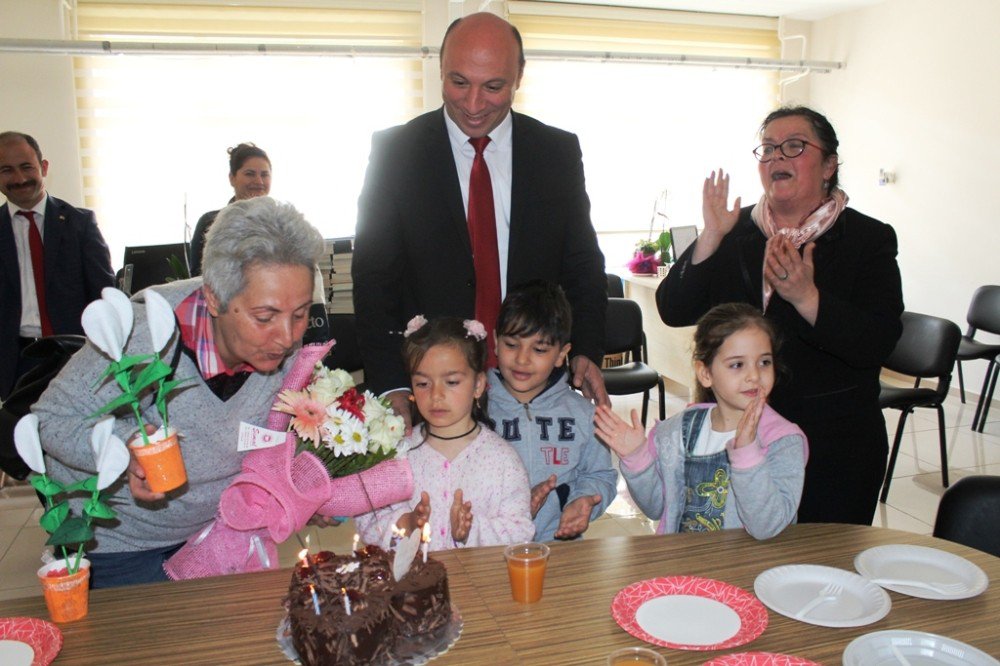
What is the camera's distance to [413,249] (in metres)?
2.41

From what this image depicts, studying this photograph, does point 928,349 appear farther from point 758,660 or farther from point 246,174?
point 246,174

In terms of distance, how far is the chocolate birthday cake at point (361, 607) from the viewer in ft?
4.09

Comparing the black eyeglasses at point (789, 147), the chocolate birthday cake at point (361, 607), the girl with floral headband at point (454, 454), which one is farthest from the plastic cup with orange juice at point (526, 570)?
the black eyeglasses at point (789, 147)

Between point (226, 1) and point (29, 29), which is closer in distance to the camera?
point (29, 29)

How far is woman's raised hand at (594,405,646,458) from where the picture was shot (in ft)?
6.05

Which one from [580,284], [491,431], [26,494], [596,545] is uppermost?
[580,284]

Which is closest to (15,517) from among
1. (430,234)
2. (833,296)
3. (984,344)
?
(430,234)

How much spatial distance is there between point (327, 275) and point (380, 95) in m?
3.01

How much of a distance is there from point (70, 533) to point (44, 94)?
5.98 meters

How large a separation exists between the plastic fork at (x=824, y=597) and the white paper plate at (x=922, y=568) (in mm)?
77

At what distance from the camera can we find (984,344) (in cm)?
533

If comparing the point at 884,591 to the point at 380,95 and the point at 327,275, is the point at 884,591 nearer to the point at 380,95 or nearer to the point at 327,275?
the point at 327,275

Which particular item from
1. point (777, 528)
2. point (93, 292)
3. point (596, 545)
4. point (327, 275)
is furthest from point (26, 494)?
point (777, 528)

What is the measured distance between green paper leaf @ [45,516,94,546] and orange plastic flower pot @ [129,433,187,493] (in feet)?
0.44
